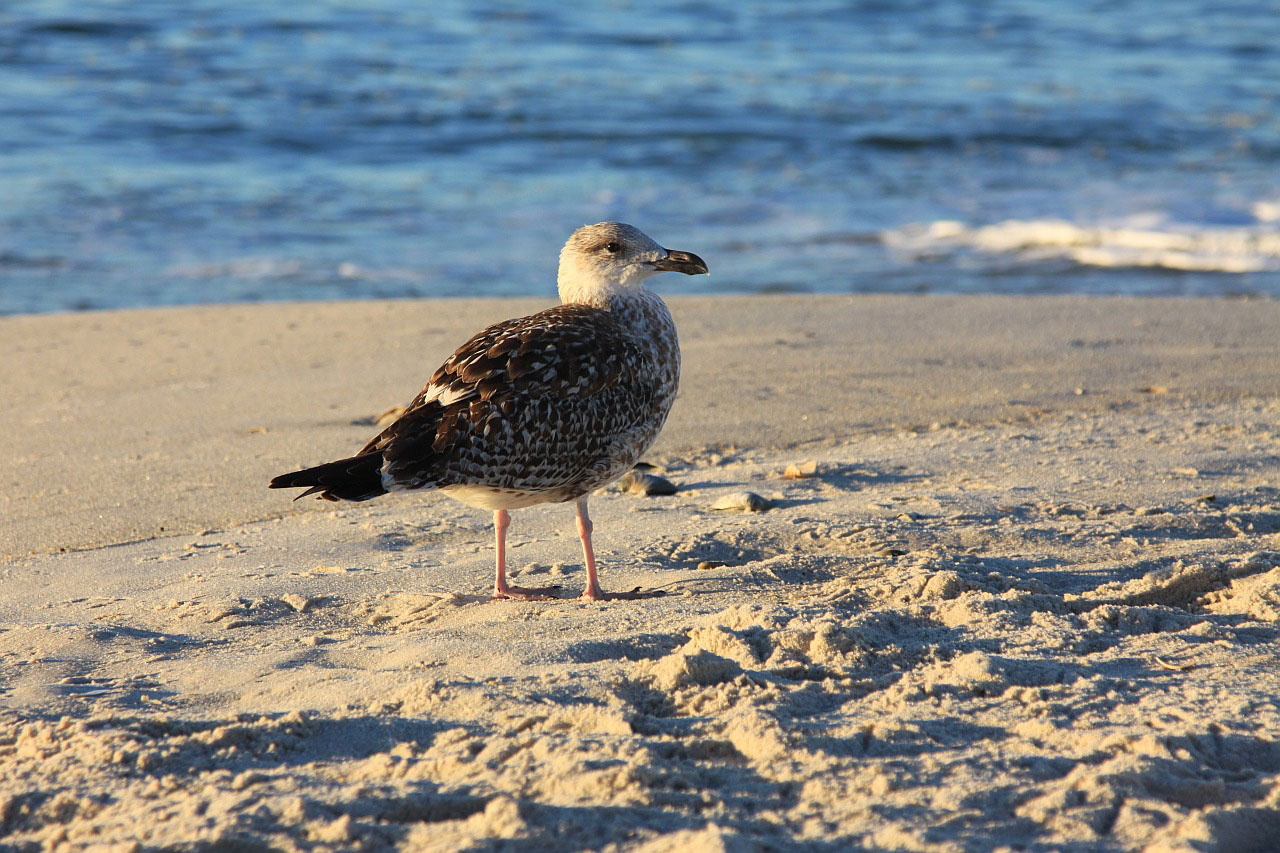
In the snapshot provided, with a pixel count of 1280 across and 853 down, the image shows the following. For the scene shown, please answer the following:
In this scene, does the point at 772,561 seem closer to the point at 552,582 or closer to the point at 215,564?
the point at 552,582

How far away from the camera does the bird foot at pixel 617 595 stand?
438 centimetres

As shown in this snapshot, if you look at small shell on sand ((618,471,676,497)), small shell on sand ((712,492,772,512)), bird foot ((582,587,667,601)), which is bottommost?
bird foot ((582,587,667,601))

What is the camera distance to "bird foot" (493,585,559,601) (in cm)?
443

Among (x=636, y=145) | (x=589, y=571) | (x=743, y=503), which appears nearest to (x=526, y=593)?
(x=589, y=571)

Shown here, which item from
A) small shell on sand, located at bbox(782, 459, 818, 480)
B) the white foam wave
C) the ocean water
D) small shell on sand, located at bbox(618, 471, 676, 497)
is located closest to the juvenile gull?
small shell on sand, located at bbox(618, 471, 676, 497)

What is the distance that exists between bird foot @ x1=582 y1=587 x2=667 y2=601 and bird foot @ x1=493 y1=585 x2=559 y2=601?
12 cm

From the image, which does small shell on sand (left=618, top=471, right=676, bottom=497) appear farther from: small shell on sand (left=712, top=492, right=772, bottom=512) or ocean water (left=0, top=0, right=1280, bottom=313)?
ocean water (left=0, top=0, right=1280, bottom=313)

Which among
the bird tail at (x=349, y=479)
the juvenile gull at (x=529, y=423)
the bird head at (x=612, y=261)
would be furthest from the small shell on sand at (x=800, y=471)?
the bird tail at (x=349, y=479)

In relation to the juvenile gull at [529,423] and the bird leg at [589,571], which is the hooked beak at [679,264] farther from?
the bird leg at [589,571]

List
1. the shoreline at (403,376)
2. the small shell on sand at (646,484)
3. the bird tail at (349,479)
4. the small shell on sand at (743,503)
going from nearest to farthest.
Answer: the bird tail at (349,479) → the small shell on sand at (743,503) → the small shell on sand at (646,484) → the shoreline at (403,376)

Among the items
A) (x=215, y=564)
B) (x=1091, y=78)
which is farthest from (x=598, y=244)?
(x=1091, y=78)

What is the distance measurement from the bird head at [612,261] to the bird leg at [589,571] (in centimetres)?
82

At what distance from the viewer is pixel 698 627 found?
12.8 ft

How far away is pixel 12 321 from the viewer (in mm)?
9156
